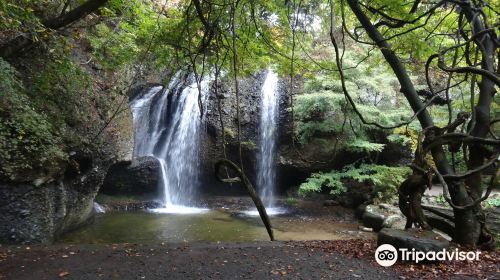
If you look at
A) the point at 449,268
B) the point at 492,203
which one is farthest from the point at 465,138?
the point at 492,203

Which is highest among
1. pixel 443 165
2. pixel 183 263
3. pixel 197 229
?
pixel 443 165

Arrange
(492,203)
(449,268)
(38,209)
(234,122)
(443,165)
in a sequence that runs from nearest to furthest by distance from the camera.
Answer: (449,268) → (443,165) → (38,209) → (492,203) → (234,122)

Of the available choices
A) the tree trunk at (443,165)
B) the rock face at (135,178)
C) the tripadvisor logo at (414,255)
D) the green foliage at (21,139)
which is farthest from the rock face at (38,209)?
the tree trunk at (443,165)

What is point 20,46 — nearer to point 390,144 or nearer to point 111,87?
point 111,87

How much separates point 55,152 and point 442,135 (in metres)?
6.80

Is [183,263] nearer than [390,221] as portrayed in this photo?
Yes

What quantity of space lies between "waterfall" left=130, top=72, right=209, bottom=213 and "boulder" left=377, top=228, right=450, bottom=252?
11848 mm

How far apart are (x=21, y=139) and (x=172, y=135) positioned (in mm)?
10057

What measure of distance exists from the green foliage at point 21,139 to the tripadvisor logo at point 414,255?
19.0 feet

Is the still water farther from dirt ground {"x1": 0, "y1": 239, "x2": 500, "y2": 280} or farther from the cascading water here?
dirt ground {"x1": 0, "y1": 239, "x2": 500, "y2": 280}

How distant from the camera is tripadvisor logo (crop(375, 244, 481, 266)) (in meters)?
4.11

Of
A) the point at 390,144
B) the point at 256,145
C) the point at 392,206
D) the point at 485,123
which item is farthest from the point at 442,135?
the point at 256,145

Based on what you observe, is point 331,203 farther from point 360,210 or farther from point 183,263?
point 183,263

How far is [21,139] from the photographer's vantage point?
627 centimetres
